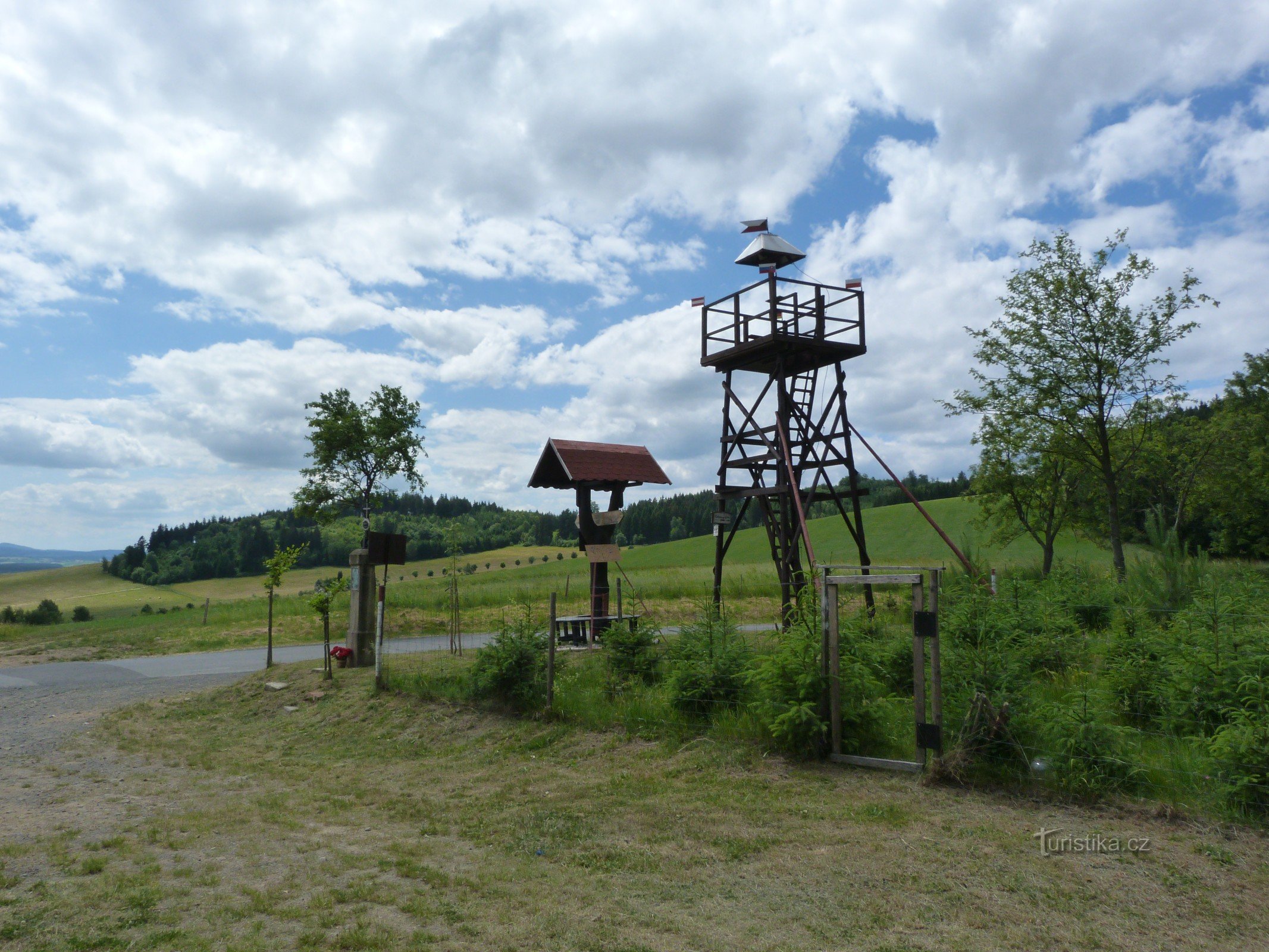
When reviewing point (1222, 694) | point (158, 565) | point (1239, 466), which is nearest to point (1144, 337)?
point (1239, 466)

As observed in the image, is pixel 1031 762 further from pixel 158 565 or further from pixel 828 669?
pixel 158 565

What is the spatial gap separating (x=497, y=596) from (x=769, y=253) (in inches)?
865

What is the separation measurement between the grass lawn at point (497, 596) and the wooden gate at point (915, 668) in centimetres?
393

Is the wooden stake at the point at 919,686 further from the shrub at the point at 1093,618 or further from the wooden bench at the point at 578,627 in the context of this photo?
the wooden bench at the point at 578,627

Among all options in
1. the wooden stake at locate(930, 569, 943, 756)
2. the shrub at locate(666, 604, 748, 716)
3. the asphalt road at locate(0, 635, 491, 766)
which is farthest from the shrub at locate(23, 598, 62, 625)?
the wooden stake at locate(930, 569, 943, 756)

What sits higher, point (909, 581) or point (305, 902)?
point (909, 581)

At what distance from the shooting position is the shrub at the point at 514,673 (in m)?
11.8

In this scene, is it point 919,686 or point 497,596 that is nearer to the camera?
point 919,686

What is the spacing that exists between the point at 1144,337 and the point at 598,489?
54.2 ft

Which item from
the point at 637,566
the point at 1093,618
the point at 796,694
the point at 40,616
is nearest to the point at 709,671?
the point at 796,694

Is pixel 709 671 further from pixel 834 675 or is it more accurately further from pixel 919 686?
pixel 919 686

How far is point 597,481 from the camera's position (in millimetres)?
17656

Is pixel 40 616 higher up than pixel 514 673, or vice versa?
pixel 514 673

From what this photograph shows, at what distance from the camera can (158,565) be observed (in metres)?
97.2
